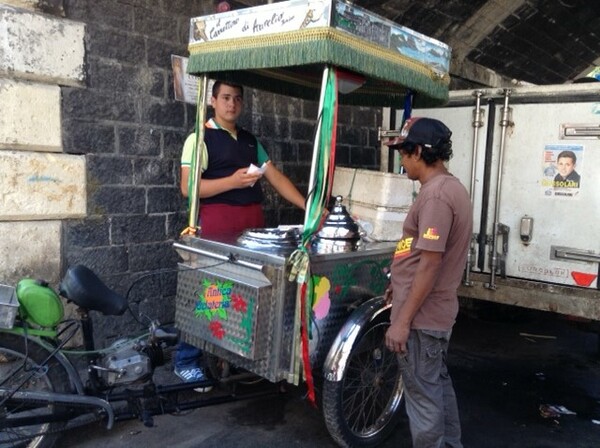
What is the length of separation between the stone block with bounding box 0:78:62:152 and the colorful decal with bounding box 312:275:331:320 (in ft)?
6.82

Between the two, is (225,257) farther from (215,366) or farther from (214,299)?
(215,366)

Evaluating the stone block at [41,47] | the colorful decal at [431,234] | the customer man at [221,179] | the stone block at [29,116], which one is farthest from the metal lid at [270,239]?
the stone block at [41,47]

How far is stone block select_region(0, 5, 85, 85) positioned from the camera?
11.3ft

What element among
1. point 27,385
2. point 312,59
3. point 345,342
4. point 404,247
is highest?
point 312,59

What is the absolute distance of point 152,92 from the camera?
420cm

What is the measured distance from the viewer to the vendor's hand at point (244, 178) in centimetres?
326

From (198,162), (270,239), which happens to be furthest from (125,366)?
(198,162)

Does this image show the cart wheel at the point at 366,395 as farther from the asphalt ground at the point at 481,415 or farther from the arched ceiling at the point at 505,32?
the arched ceiling at the point at 505,32

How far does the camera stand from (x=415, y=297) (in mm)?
2568

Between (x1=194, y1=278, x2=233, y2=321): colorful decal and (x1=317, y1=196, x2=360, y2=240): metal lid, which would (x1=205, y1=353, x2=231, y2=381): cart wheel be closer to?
(x1=194, y1=278, x2=233, y2=321): colorful decal

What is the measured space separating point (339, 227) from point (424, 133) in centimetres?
89

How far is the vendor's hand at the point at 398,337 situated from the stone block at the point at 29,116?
99.9 inches

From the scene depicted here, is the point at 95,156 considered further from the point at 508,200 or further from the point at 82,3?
the point at 508,200

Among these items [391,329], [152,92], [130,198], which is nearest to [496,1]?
[152,92]
